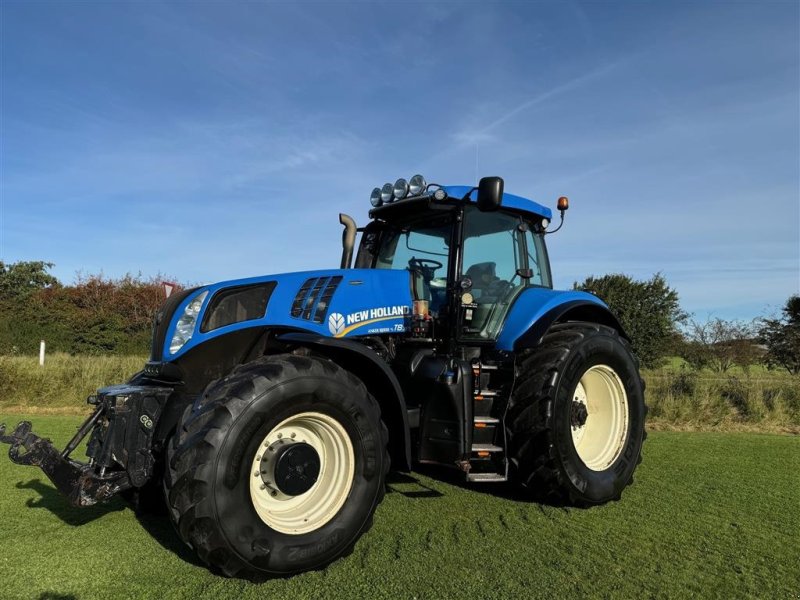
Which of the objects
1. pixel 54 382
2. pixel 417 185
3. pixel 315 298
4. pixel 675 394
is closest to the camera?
pixel 315 298

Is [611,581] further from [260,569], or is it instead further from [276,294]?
[276,294]

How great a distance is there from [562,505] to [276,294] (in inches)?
101

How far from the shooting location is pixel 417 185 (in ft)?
14.4

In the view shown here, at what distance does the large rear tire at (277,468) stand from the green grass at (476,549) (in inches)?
7.2

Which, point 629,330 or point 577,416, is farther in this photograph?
point 629,330

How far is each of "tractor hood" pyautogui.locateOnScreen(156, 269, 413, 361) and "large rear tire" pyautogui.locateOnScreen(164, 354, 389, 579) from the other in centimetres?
51

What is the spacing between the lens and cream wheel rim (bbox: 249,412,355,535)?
316cm

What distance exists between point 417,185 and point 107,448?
2.65 m

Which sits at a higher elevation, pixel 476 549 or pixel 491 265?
pixel 491 265

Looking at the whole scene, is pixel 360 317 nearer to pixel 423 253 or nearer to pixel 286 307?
pixel 286 307

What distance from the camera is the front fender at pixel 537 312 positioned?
4.29m

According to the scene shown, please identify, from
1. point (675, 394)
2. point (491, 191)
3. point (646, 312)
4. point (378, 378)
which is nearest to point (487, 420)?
point (378, 378)

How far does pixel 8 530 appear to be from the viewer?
3.73 m

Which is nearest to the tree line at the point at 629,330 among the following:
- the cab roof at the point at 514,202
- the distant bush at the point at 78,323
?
the distant bush at the point at 78,323
